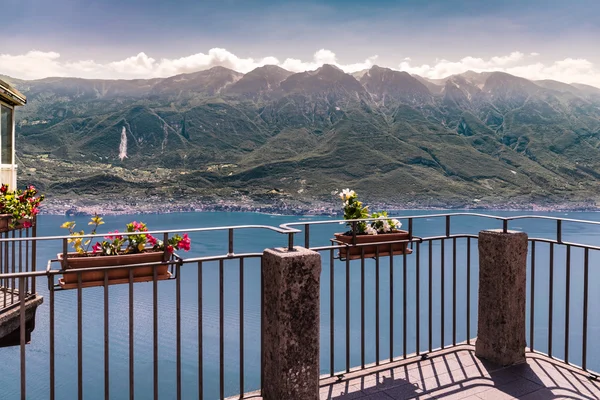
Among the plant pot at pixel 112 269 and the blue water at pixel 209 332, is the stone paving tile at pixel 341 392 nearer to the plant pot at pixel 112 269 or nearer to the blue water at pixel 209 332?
the plant pot at pixel 112 269

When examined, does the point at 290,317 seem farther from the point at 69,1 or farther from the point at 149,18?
the point at 69,1

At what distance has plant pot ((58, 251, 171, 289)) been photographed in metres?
2.69

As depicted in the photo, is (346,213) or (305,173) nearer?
(346,213)

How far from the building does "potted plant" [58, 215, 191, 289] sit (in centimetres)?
762

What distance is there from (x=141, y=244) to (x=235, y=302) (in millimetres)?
45217

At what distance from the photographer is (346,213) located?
4.06m

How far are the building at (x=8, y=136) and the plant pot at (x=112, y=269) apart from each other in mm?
7879

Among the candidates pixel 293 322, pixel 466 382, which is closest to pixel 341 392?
pixel 293 322

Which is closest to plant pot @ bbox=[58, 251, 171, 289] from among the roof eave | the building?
the roof eave

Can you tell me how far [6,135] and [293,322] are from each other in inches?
368

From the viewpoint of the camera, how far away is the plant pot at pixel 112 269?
106 inches

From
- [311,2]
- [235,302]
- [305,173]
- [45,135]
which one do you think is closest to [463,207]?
[305,173]

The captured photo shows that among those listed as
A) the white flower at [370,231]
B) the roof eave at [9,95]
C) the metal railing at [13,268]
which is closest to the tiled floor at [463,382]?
the white flower at [370,231]

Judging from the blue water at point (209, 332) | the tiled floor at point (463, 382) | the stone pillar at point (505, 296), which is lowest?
the blue water at point (209, 332)
